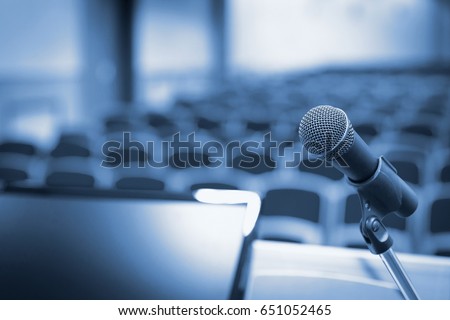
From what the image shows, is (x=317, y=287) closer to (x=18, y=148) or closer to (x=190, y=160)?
(x=190, y=160)

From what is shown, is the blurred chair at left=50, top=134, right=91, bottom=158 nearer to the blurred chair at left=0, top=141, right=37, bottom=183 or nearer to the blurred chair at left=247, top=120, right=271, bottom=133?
the blurred chair at left=0, top=141, right=37, bottom=183

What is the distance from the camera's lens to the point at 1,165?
404 cm

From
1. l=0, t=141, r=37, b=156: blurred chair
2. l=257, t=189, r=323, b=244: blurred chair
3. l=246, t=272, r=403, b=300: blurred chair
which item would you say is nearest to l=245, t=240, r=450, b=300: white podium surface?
l=246, t=272, r=403, b=300: blurred chair

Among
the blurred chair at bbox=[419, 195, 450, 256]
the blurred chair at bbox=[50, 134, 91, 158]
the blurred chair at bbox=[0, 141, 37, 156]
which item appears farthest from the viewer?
the blurred chair at bbox=[0, 141, 37, 156]

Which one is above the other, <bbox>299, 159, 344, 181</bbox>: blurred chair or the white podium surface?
the white podium surface

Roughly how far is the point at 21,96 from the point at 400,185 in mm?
8155

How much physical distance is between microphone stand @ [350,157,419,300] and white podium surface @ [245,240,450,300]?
0.22 m

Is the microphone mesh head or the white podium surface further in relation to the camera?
the white podium surface

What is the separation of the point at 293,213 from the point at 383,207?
196 centimetres

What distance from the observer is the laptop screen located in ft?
3.00

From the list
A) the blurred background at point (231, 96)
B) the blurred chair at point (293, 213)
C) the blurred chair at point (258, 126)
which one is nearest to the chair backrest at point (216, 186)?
the blurred background at point (231, 96)

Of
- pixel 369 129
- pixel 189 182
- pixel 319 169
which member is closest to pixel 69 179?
pixel 189 182

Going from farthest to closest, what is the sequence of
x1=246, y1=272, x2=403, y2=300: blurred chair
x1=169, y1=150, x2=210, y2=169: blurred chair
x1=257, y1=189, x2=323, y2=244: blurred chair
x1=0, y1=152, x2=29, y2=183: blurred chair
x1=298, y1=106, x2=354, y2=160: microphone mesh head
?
x1=169, y1=150, x2=210, y2=169: blurred chair
x1=0, y1=152, x2=29, y2=183: blurred chair
x1=257, y1=189, x2=323, y2=244: blurred chair
x1=246, y1=272, x2=403, y2=300: blurred chair
x1=298, y1=106, x2=354, y2=160: microphone mesh head

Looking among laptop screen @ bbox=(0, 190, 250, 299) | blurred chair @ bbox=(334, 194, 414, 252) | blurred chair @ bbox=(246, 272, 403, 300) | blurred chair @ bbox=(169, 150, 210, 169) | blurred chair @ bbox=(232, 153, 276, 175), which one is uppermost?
laptop screen @ bbox=(0, 190, 250, 299)
